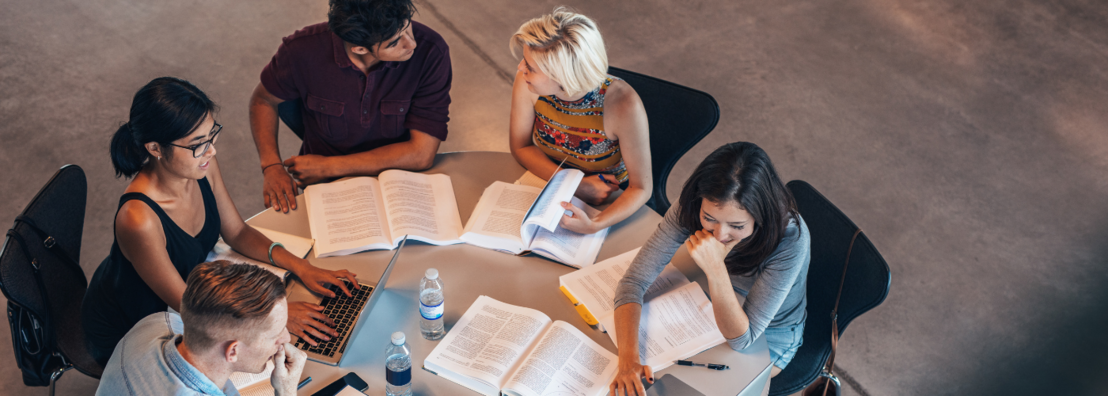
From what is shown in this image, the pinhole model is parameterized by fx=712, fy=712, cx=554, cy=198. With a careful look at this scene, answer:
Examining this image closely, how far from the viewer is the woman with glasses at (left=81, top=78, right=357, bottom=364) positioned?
179 centimetres

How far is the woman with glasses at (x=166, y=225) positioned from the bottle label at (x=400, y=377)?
0.27 meters

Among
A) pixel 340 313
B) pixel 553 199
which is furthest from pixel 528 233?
pixel 340 313

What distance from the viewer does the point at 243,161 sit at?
3721 millimetres

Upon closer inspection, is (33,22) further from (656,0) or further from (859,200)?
(859,200)

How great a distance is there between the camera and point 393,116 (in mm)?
2578

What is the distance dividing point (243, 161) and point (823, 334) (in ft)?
9.66

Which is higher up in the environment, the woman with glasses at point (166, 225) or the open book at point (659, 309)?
the woman with glasses at point (166, 225)

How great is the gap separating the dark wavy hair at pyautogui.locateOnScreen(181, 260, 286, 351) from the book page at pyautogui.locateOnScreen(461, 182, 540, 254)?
0.80m

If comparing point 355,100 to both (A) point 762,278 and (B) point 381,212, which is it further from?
(A) point 762,278

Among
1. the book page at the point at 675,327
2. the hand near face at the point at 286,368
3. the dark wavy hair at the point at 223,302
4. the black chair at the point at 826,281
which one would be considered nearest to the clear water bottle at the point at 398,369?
the hand near face at the point at 286,368

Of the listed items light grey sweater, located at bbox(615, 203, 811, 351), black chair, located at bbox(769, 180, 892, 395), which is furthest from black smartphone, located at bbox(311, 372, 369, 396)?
black chair, located at bbox(769, 180, 892, 395)

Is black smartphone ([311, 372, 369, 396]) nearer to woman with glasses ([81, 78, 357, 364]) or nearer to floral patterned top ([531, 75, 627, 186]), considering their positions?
woman with glasses ([81, 78, 357, 364])

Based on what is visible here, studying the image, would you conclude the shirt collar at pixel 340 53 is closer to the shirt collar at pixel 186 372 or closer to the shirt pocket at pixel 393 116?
the shirt pocket at pixel 393 116

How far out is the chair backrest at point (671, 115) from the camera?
267cm
